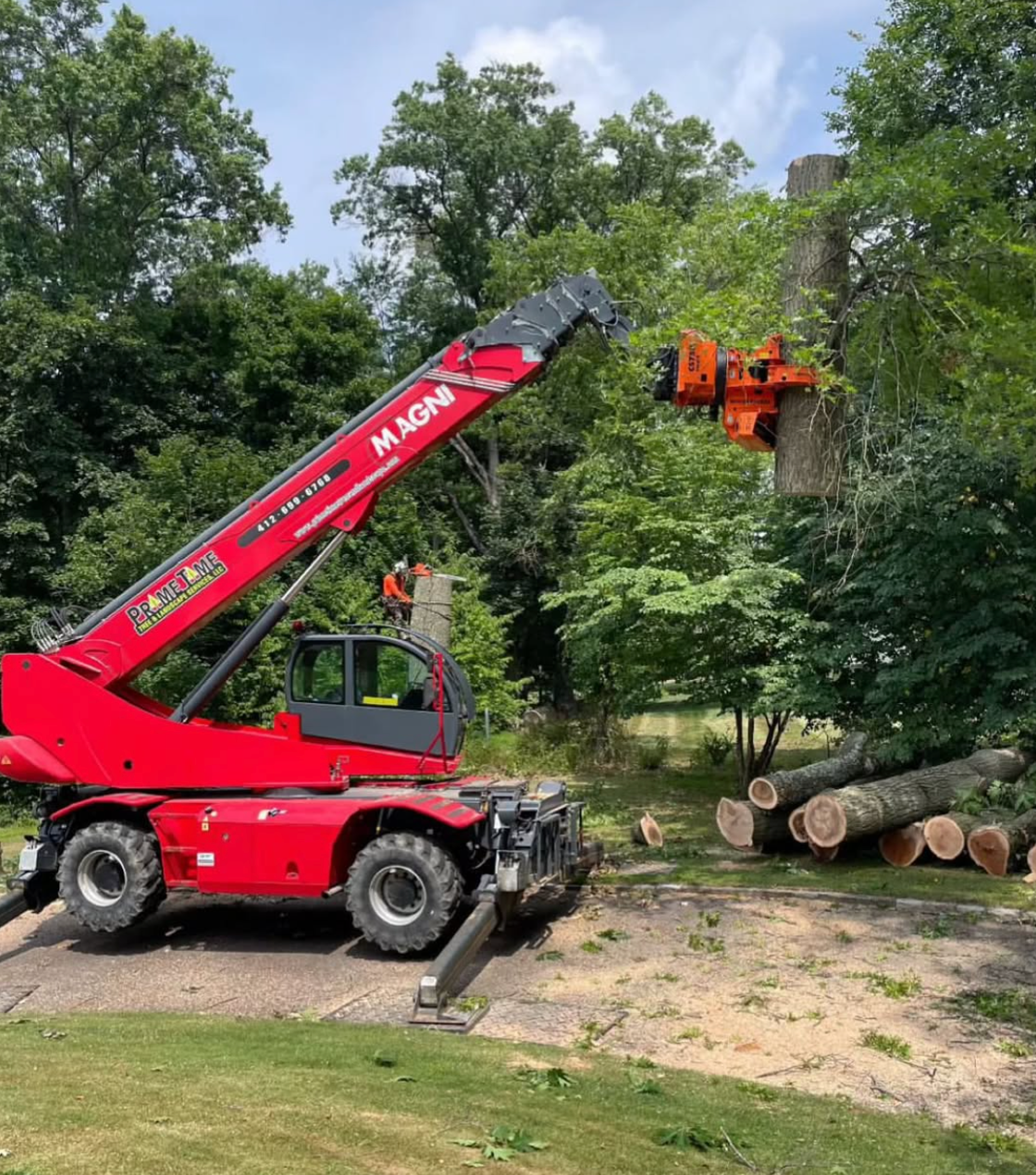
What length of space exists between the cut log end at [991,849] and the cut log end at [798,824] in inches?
64.2

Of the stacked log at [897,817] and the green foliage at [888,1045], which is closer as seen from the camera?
the green foliage at [888,1045]

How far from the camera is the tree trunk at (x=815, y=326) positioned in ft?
28.2

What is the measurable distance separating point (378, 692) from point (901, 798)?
19.2 feet

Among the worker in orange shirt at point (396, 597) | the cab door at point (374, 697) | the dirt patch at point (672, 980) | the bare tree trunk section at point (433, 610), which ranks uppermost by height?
the bare tree trunk section at point (433, 610)

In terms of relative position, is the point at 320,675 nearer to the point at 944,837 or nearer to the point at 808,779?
the point at 808,779

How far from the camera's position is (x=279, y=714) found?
9172mm

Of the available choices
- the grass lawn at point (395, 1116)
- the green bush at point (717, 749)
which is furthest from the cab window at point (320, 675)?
the green bush at point (717, 749)

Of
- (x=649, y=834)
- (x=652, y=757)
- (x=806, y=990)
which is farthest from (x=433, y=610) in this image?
(x=806, y=990)

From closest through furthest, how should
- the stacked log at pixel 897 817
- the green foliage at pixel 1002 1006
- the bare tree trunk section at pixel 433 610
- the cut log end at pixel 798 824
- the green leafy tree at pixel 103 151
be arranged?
the green foliage at pixel 1002 1006 → the stacked log at pixel 897 817 → the cut log end at pixel 798 824 → the bare tree trunk section at pixel 433 610 → the green leafy tree at pixel 103 151

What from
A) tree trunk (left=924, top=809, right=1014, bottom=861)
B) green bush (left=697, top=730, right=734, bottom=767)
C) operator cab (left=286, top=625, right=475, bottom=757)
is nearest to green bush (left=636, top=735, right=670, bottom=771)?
green bush (left=697, top=730, right=734, bottom=767)

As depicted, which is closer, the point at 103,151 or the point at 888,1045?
the point at 888,1045

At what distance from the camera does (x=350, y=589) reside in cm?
2136

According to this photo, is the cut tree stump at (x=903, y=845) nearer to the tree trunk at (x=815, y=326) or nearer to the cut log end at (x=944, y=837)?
the cut log end at (x=944, y=837)

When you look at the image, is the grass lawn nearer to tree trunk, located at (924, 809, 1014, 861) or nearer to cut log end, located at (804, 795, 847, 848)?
cut log end, located at (804, 795, 847, 848)
